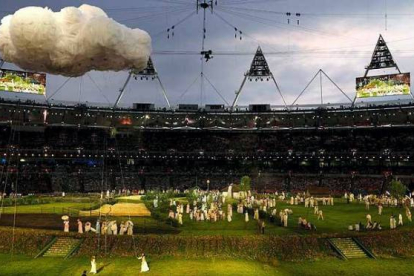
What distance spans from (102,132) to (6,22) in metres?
74.2

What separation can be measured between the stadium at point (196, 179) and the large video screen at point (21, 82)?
17 centimetres

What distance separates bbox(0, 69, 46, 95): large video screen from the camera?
225 ft

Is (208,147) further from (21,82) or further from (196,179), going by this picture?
(21,82)

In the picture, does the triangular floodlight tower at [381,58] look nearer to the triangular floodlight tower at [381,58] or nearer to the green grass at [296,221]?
the triangular floodlight tower at [381,58]

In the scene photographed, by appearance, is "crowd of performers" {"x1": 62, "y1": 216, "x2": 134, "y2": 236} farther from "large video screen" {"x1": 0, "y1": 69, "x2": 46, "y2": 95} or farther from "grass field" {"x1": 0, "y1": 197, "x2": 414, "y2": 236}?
"large video screen" {"x1": 0, "y1": 69, "x2": 46, "y2": 95}

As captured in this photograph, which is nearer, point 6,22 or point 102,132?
point 6,22

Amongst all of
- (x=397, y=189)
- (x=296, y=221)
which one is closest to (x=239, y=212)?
(x=296, y=221)

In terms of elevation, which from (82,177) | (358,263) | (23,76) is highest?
(23,76)

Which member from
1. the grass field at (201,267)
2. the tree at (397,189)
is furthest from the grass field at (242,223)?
the grass field at (201,267)

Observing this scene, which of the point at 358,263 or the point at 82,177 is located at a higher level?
the point at 82,177

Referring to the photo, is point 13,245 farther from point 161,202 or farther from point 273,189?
point 273,189

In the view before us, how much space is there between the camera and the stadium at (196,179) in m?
27.4

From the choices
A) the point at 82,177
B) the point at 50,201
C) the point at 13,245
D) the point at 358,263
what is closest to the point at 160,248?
the point at 13,245

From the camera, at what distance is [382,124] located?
7762 cm
